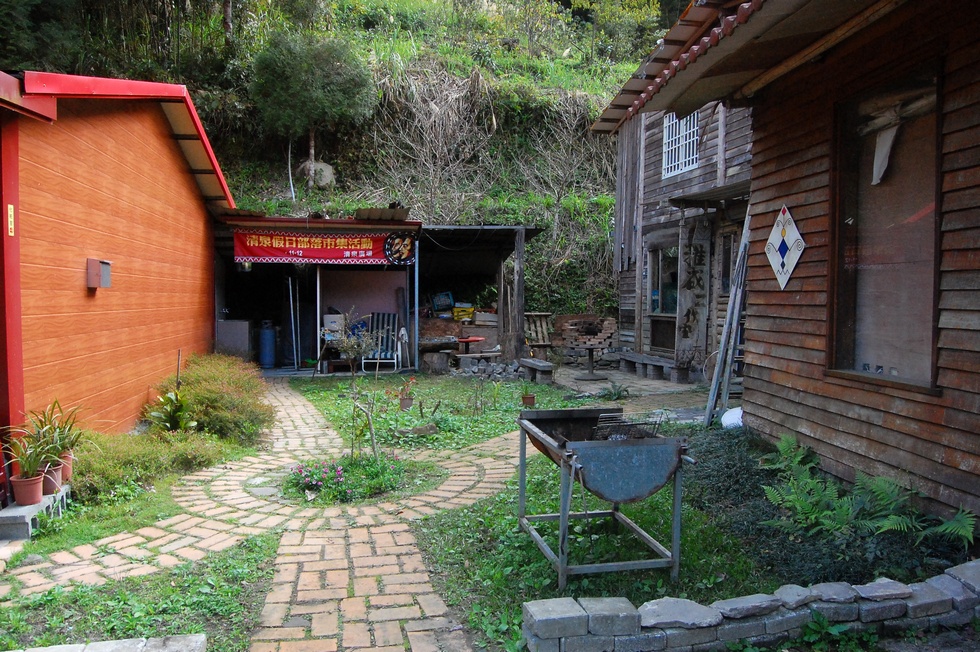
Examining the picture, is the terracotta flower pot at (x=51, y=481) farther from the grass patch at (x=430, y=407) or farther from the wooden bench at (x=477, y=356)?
the wooden bench at (x=477, y=356)

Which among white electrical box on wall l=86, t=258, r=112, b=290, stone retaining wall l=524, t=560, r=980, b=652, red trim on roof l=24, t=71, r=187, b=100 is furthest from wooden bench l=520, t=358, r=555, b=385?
stone retaining wall l=524, t=560, r=980, b=652

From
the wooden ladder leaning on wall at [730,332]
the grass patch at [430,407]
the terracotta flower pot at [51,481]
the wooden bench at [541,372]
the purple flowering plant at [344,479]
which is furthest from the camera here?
the wooden bench at [541,372]

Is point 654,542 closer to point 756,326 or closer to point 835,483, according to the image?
point 835,483

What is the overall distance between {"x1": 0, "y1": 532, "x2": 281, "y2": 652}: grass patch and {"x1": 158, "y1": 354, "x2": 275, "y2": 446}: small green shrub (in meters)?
3.21

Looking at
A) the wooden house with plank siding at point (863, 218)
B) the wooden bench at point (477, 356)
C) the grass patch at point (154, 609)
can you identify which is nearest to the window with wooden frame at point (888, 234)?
the wooden house with plank siding at point (863, 218)

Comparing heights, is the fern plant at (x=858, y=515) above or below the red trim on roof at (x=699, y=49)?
below

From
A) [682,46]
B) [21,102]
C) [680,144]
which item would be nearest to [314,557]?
[21,102]

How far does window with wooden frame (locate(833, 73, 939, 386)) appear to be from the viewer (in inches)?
162

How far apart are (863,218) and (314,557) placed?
4.54 meters

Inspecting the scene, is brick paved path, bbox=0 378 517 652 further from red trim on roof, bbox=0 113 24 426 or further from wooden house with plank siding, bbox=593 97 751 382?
wooden house with plank siding, bbox=593 97 751 382

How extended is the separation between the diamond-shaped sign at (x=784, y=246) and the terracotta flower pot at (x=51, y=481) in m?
5.79

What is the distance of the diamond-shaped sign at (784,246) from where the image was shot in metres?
5.26

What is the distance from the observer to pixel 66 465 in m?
4.41

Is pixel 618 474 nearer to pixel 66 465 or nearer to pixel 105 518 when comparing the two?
pixel 105 518
